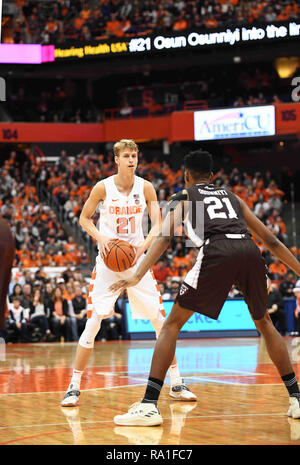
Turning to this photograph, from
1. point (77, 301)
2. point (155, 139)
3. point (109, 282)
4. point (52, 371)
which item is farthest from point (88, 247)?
point (109, 282)

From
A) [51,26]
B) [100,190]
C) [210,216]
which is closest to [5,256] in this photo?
[210,216]

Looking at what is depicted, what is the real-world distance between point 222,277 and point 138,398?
2174mm

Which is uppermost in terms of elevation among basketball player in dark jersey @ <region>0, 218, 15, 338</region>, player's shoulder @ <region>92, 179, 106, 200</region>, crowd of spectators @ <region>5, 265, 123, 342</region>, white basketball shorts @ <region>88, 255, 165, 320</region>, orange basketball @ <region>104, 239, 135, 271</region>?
player's shoulder @ <region>92, 179, 106, 200</region>

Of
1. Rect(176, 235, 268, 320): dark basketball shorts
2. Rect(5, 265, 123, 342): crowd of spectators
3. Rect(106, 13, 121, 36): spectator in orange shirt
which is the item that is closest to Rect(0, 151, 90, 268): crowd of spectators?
Rect(5, 265, 123, 342): crowd of spectators

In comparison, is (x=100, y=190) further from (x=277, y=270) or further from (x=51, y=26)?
(x=51, y=26)

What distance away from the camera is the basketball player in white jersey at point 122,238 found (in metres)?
7.08

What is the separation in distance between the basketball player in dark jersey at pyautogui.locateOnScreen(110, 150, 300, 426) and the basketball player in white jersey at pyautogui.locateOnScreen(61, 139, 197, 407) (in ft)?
4.11

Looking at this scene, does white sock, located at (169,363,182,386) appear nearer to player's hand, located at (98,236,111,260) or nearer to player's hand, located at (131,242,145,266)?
player's hand, located at (131,242,145,266)

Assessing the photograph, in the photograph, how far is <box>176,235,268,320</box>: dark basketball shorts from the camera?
223 inches

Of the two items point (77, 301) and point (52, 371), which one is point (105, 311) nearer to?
point (52, 371)

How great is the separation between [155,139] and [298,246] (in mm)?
9509

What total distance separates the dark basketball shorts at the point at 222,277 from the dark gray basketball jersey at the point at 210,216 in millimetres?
77

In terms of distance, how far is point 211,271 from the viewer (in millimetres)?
5680

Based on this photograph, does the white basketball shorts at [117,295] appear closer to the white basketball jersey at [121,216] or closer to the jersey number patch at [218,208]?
the white basketball jersey at [121,216]
